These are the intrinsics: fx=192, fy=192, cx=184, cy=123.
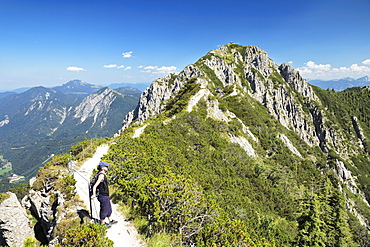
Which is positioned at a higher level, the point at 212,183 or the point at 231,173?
the point at 212,183

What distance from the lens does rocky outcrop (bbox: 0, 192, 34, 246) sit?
13.6 m

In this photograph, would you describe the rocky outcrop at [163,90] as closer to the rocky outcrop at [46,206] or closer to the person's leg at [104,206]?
the rocky outcrop at [46,206]

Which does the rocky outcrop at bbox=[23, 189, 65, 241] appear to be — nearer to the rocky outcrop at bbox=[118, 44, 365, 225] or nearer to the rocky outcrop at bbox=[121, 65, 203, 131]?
the rocky outcrop at bbox=[121, 65, 203, 131]

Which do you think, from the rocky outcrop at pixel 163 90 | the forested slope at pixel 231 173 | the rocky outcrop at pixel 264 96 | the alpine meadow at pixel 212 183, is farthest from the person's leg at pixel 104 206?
the rocky outcrop at pixel 264 96

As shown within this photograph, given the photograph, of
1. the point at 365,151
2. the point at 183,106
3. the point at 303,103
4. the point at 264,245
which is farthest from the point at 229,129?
the point at 365,151

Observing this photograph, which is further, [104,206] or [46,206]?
[46,206]

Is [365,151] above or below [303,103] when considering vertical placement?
below

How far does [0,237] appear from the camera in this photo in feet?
44.6

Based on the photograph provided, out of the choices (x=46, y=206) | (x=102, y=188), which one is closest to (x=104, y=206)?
(x=102, y=188)

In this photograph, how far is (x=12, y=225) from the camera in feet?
46.4

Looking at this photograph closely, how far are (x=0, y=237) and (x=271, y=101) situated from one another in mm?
187577

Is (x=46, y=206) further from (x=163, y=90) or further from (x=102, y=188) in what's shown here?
(x=163, y=90)

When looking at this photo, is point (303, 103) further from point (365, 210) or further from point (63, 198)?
point (63, 198)

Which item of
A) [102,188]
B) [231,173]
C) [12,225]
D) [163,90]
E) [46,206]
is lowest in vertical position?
[231,173]
